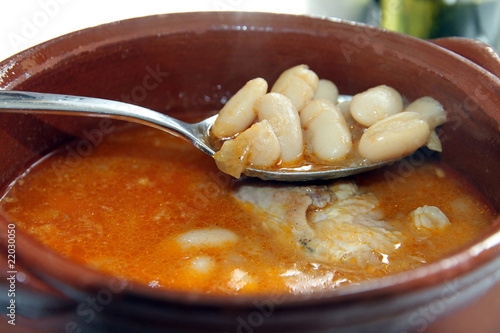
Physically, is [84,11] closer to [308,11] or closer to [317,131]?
[308,11]

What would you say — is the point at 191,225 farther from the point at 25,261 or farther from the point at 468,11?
the point at 468,11

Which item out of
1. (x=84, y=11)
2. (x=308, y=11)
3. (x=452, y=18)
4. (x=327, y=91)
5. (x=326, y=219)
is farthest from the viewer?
(x=308, y=11)

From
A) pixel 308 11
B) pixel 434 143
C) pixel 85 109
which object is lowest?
pixel 308 11

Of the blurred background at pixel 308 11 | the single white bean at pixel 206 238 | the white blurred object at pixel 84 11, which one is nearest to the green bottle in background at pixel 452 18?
the blurred background at pixel 308 11

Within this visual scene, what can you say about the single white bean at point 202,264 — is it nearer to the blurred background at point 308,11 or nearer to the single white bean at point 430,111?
the single white bean at point 430,111

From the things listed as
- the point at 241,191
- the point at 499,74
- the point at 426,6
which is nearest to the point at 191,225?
the point at 241,191

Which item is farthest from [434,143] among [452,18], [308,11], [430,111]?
[308,11]

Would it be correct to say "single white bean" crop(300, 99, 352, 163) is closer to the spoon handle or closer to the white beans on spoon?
the white beans on spoon
